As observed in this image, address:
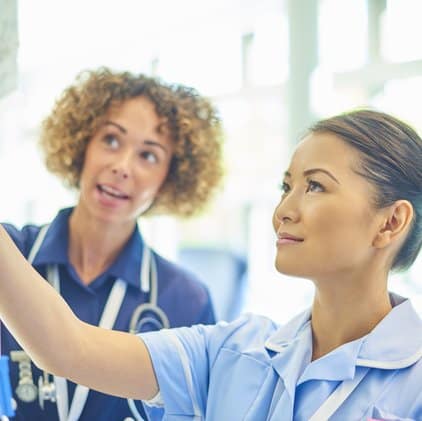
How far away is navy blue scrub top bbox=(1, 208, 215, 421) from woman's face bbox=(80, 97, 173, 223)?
0.09 m

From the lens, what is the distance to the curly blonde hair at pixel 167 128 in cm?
148

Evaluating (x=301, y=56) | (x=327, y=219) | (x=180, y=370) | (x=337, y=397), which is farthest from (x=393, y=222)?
(x=301, y=56)

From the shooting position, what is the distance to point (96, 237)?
1423 mm

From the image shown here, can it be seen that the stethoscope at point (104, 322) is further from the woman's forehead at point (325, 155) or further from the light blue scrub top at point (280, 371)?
the woman's forehead at point (325, 155)

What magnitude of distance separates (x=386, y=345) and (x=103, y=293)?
621 mm

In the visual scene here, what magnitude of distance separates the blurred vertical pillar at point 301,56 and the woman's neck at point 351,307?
138 cm

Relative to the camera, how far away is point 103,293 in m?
1.33

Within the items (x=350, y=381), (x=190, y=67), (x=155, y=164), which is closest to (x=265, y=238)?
(x=190, y=67)

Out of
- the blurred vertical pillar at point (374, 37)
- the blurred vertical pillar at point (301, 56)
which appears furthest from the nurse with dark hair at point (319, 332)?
the blurred vertical pillar at point (374, 37)

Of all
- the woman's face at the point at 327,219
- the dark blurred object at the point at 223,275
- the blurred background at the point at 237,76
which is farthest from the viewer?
the dark blurred object at the point at 223,275

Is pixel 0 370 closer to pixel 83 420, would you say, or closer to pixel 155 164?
pixel 83 420

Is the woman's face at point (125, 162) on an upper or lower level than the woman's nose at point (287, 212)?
upper

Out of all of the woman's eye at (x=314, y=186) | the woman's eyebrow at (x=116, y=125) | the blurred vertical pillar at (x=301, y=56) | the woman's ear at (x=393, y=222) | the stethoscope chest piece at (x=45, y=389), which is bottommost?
the stethoscope chest piece at (x=45, y=389)

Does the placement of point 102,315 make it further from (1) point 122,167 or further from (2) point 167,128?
(2) point 167,128
